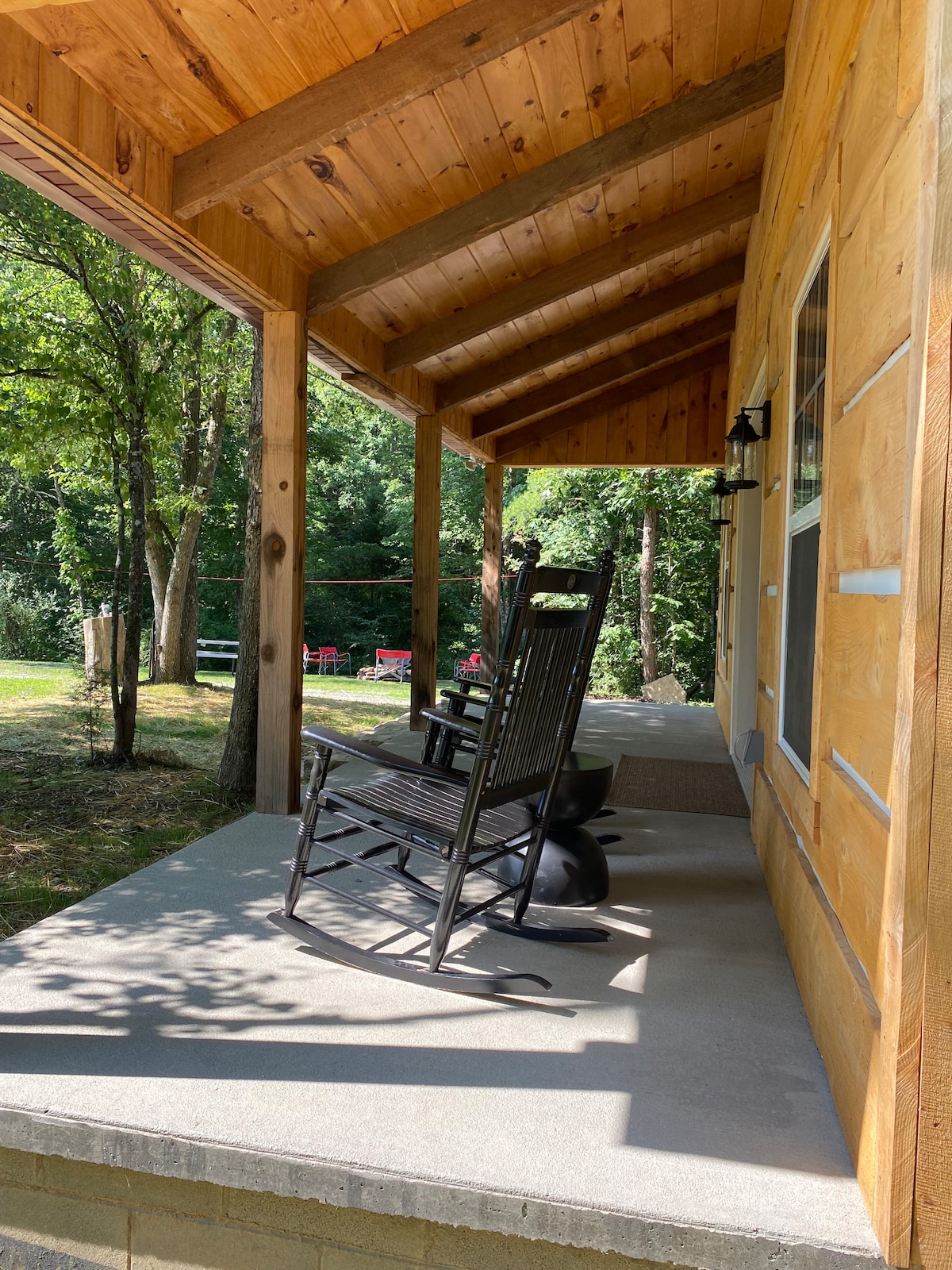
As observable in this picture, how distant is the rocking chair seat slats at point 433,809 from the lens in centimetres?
238

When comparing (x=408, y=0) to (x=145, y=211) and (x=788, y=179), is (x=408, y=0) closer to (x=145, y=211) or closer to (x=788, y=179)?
(x=145, y=211)

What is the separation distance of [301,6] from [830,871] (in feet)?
8.36

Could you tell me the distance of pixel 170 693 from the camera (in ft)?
28.7

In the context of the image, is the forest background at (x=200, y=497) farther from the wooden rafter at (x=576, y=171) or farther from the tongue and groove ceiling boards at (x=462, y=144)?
the wooden rafter at (x=576, y=171)

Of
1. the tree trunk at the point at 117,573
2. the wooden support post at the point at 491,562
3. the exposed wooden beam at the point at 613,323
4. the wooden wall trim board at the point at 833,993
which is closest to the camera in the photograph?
the wooden wall trim board at the point at 833,993

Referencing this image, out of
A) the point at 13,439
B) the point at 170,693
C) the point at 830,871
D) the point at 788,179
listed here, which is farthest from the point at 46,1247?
the point at 170,693

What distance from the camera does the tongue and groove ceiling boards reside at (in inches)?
103

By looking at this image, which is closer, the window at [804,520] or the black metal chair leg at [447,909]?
the black metal chair leg at [447,909]

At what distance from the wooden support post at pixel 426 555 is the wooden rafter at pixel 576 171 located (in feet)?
8.41

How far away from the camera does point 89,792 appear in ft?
16.0

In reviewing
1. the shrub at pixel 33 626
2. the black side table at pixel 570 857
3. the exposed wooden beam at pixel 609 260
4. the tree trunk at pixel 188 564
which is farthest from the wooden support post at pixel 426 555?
the shrub at pixel 33 626

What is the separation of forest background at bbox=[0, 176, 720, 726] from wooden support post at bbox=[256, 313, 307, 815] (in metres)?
1.27

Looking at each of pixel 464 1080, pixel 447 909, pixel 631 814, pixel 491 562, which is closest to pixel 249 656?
pixel 631 814

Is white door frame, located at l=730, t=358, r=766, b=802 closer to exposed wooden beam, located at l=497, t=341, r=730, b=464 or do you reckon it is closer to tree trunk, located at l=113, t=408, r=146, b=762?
exposed wooden beam, located at l=497, t=341, r=730, b=464
